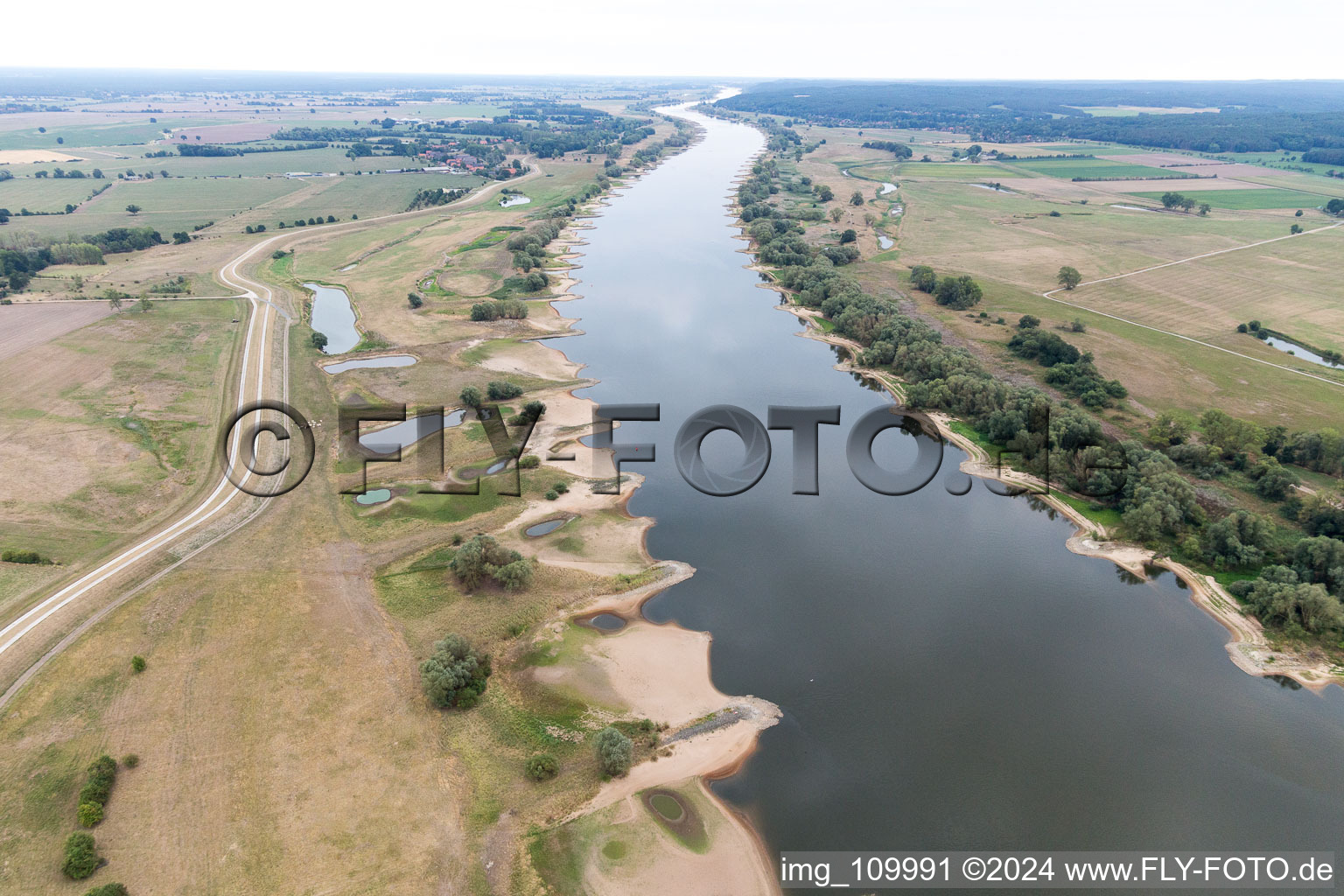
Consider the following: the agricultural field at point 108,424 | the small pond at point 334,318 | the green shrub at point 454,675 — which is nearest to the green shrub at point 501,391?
the agricultural field at point 108,424

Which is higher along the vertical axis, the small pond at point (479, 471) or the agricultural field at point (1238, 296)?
the agricultural field at point (1238, 296)

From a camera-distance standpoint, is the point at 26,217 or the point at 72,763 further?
the point at 26,217

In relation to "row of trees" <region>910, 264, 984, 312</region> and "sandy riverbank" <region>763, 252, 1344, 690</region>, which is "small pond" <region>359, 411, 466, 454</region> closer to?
"sandy riverbank" <region>763, 252, 1344, 690</region>

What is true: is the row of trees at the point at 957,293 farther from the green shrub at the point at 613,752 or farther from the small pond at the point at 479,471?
the green shrub at the point at 613,752

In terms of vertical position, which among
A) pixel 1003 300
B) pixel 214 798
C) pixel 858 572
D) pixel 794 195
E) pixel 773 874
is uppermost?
pixel 794 195

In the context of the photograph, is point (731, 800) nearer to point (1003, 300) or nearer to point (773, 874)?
point (773, 874)

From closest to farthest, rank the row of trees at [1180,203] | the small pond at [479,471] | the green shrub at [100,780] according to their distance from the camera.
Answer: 1. the green shrub at [100,780]
2. the small pond at [479,471]
3. the row of trees at [1180,203]

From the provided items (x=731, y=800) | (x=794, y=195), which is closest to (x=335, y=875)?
(x=731, y=800)

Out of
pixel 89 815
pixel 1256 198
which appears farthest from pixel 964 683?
pixel 1256 198
